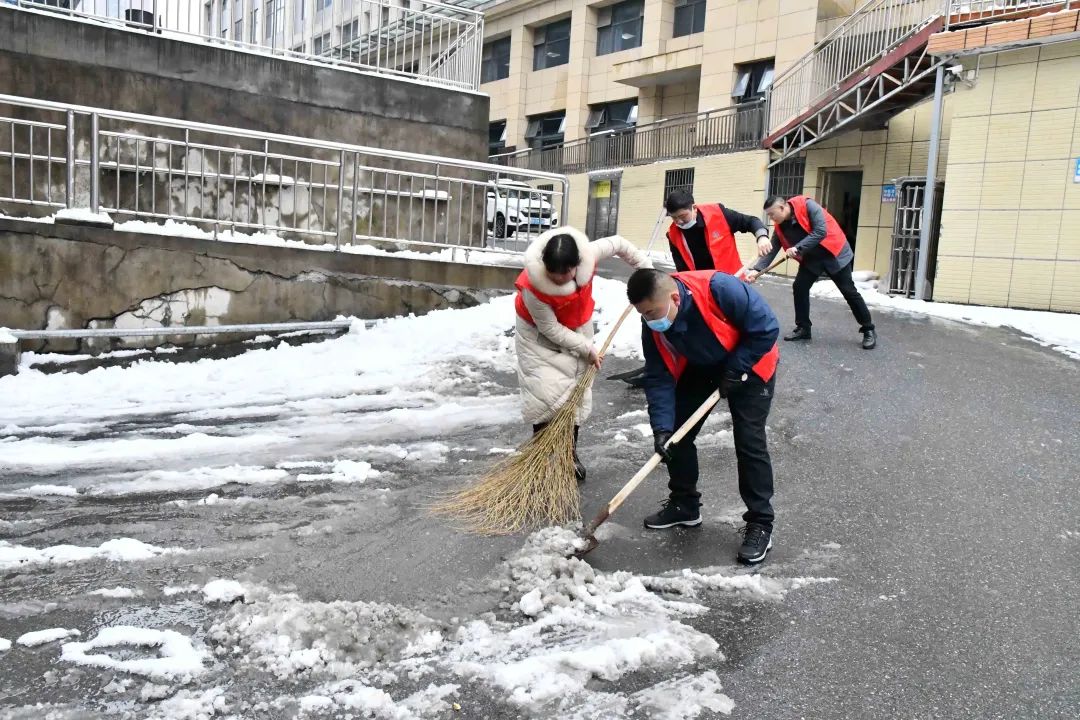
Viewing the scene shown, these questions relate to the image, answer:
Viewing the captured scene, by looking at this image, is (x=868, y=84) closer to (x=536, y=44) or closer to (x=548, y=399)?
(x=548, y=399)

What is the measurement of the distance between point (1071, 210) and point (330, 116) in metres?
9.15

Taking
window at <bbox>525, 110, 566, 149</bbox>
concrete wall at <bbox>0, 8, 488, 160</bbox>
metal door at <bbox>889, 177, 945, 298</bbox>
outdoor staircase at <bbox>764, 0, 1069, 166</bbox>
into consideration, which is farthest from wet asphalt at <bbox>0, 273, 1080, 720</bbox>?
window at <bbox>525, 110, 566, 149</bbox>

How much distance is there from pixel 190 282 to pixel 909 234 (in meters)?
9.88

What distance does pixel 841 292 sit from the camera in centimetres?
771

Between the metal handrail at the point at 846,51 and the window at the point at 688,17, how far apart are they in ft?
17.1

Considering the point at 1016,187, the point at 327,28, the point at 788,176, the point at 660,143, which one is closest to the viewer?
the point at 327,28

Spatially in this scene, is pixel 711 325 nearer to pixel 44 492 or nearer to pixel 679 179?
pixel 44 492

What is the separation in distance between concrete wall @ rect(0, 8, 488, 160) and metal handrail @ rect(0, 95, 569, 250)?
37 centimetres

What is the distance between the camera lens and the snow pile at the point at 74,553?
3533 mm

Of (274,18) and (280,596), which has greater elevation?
(274,18)

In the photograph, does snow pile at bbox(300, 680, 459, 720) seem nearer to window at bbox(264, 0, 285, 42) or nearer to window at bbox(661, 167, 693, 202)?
window at bbox(264, 0, 285, 42)

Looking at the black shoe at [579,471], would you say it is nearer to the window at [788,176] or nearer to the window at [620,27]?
the window at [788,176]

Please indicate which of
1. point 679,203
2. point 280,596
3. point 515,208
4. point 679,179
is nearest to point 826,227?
point 679,203

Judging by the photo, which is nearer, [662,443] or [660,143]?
[662,443]
